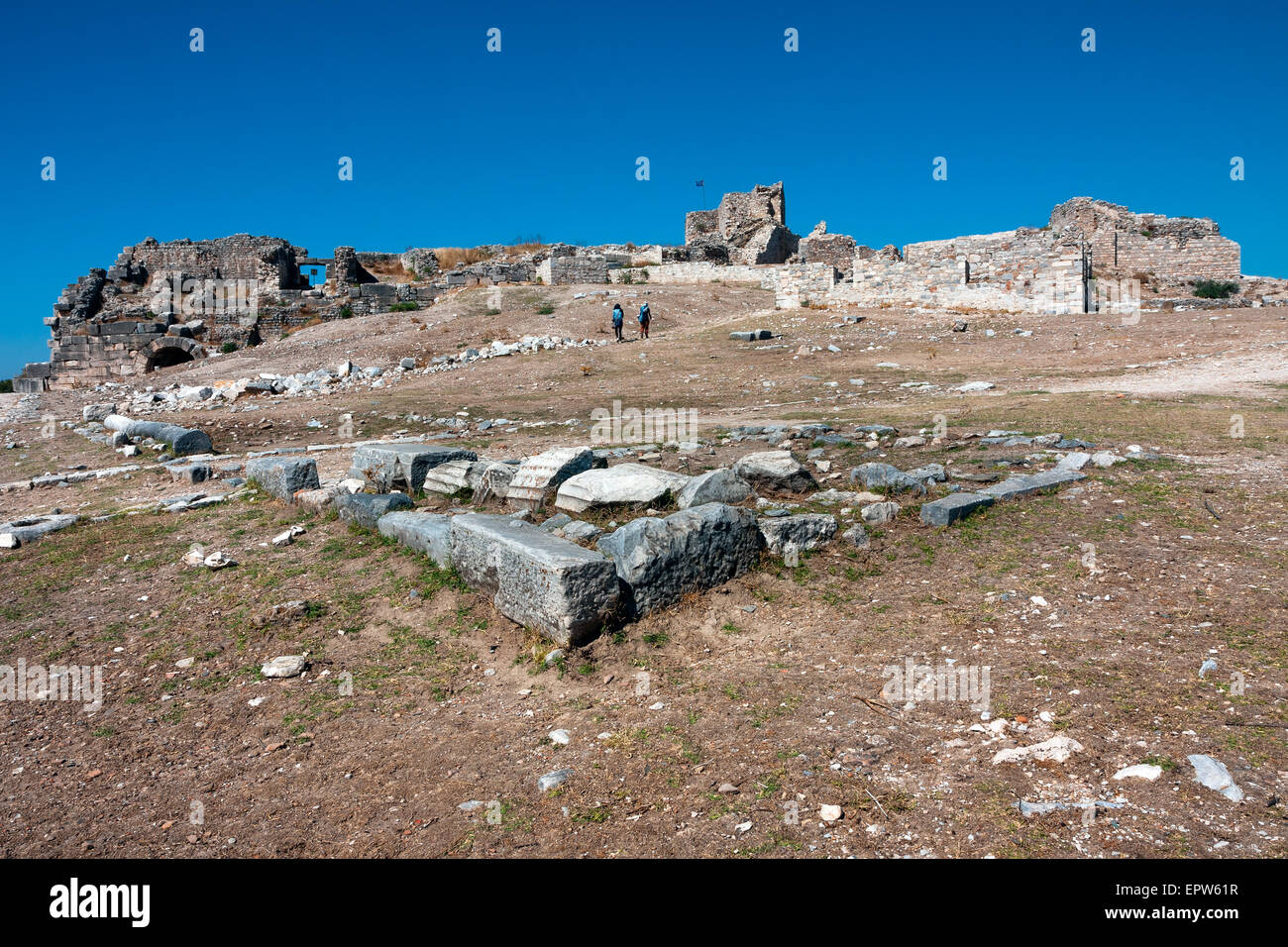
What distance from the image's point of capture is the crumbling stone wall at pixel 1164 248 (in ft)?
79.0

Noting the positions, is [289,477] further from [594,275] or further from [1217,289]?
[1217,289]

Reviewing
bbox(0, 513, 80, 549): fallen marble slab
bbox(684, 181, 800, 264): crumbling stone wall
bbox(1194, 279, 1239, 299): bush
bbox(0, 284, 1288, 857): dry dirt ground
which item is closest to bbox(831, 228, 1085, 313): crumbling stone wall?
bbox(1194, 279, 1239, 299): bush

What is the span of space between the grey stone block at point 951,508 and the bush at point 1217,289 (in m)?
22.5

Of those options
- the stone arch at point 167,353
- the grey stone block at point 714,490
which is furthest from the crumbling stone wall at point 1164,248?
the stone arch at point 167,353

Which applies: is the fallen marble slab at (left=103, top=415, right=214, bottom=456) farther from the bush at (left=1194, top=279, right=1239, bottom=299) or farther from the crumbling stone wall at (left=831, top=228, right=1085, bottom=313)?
the bush at (left=1194, top=279, right=1239, bottom=299)

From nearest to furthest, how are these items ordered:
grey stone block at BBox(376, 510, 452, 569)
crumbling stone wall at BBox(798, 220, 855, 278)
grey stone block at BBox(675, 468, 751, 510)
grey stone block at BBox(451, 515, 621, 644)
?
grey stone block at BBox(451, 515, 621, 644) < grey stone block at BBox(376, 510, 452, 569) < grey stone block at BBox(675, 468, 751, 510) < crumbling stone wall at BBox(798, 220, 855, 278)

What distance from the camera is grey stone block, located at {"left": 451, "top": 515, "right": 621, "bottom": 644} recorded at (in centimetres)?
468

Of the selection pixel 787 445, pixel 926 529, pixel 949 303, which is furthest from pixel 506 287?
pixel 926 529

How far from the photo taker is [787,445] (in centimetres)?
872

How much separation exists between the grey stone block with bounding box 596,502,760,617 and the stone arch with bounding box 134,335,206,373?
24.9m

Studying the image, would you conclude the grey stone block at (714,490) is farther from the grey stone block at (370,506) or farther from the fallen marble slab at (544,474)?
the grey stone block at (370,506)

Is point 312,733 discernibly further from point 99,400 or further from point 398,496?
point 99,400

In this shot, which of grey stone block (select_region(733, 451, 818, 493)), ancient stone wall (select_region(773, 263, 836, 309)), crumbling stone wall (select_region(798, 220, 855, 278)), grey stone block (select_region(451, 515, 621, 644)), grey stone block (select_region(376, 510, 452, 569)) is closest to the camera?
grey stone block (select_region(451, 515, 621, 644))
